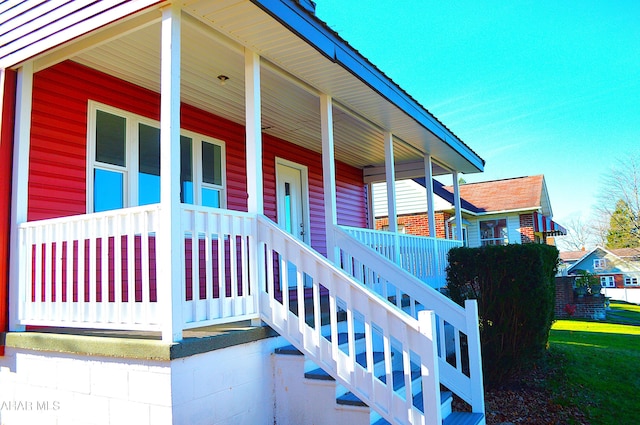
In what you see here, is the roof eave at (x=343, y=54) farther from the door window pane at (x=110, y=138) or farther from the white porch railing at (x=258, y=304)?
the door window pane at (x=110, y=138)

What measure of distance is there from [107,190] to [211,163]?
1717 mm

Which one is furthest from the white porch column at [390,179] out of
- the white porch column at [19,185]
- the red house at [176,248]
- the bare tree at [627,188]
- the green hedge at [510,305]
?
A: the bare tree at [627,188]

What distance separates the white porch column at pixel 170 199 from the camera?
331 centimetres

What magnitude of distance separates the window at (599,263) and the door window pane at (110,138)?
4438cm

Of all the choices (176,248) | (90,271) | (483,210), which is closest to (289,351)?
(176,248)

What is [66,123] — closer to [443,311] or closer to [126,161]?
[126,161]

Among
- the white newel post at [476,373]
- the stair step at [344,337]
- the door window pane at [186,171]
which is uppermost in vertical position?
the door window pane at [186,171]

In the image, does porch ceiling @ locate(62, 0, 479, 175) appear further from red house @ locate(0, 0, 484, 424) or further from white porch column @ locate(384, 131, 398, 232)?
white porch column @ locate(384, 131, 398, 232)

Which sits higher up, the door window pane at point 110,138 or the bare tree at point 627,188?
the bare tree at point 627,188

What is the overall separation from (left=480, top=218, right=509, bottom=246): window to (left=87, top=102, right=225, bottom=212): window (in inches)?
672

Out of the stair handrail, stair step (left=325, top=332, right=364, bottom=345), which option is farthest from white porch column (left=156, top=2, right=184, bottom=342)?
stair step (left=325, top=332, right=364, bottom=345)

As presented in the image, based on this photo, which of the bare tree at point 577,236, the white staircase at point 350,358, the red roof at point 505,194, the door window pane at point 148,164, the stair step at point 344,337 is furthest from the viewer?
the bare tree at point 577,236

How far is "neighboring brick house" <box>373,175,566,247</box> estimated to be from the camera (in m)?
17.2

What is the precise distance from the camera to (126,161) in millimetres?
5484
